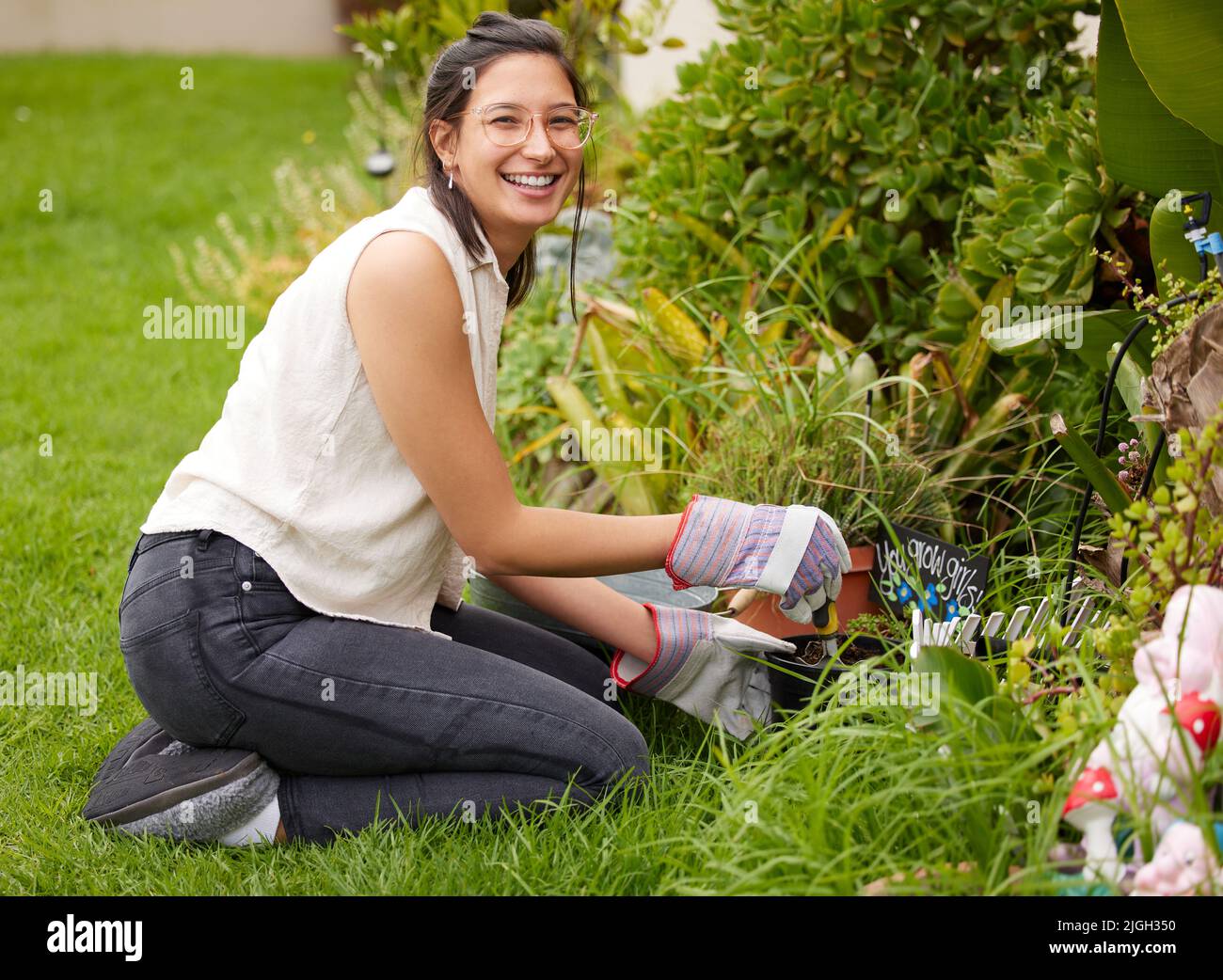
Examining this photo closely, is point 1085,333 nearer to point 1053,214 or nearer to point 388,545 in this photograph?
point 1053,214

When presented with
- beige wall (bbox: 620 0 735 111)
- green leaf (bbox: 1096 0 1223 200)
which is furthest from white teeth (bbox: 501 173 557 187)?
beige wall (bbox: 620 0 735 111)

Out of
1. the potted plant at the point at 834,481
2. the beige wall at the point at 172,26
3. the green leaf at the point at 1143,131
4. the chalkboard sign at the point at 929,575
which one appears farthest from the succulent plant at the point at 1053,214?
the beige wall at the point at 172,26

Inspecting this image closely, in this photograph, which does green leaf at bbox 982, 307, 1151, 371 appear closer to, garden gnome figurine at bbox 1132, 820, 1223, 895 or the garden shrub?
the garden shrub

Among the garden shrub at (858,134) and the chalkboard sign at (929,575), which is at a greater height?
the garden shrub at (858,134)

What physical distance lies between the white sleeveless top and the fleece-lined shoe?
0.31 meters

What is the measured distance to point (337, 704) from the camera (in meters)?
2.03

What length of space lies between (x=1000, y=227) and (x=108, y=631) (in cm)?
231

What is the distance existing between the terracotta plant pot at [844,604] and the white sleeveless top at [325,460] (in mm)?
698

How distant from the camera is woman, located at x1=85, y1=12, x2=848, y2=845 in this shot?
6.50ft

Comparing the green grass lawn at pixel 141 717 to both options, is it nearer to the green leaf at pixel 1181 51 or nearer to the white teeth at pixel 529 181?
the white teeth at pixel 529 181

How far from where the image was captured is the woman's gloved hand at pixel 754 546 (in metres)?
2.00

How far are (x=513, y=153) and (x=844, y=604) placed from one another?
3.55 feet
